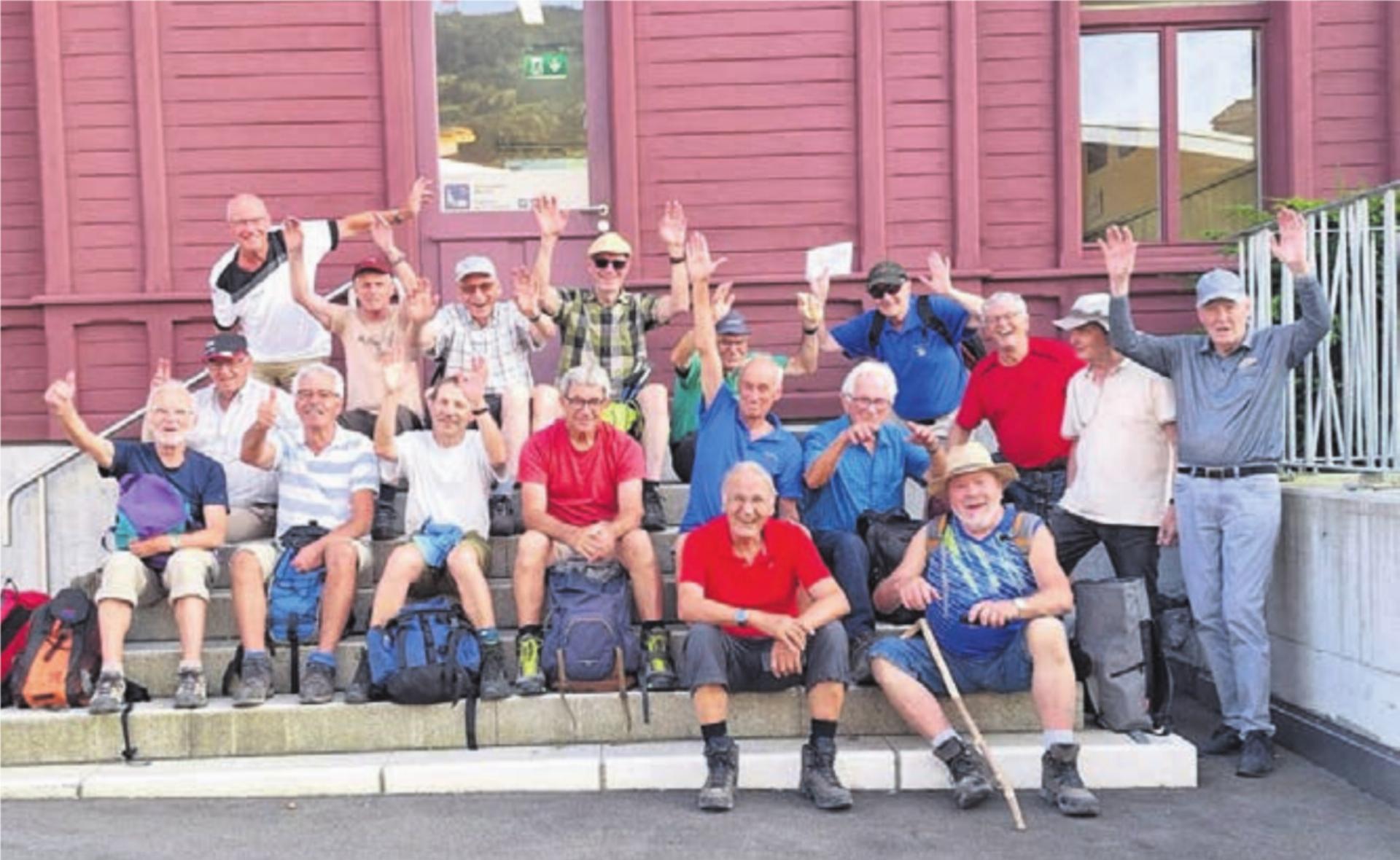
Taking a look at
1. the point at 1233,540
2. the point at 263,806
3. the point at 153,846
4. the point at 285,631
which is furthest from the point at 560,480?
the point at 1233,540

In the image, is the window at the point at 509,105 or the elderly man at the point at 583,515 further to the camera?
the window at the point at 509,105

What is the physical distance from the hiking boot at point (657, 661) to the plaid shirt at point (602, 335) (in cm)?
179

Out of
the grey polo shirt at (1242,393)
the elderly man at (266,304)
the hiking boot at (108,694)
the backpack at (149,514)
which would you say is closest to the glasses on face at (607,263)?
the elderly man at (266,304)

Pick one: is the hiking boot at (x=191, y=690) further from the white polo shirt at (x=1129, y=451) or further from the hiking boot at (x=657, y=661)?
the white polo shirt at (x=1129, y=451)

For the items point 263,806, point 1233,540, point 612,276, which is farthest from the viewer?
point 612,276

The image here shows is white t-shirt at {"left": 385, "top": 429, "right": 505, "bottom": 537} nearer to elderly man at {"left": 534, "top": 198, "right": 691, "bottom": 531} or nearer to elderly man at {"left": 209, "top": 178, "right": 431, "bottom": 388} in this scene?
elderly man at {"left": 534, "top": 198, "right": 691, "bottom": 531}

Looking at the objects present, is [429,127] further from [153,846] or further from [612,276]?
[153,846]

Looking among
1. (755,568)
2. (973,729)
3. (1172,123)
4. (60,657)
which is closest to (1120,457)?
(973,729)

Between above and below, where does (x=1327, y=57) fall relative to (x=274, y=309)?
above

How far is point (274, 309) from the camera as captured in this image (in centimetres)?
724

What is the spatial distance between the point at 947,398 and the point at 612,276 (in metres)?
1.89

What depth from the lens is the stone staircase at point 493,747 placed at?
17.0ft

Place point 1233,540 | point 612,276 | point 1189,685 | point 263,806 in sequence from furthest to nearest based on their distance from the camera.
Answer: point 612,276
point 1189,685
point 1233,540
point 263,806

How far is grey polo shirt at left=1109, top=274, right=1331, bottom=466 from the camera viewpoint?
5.37 metres
